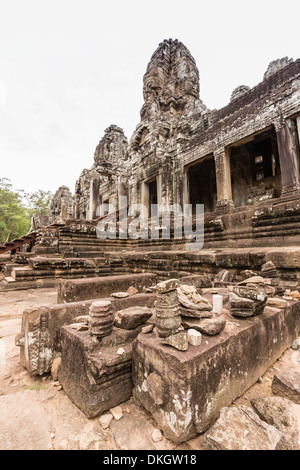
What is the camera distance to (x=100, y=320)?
1.58 meters

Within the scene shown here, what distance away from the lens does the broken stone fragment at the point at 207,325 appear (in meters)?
1.43

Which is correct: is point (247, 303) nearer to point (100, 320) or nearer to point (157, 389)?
point (157, 389)

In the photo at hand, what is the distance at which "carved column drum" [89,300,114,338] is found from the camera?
1563mm

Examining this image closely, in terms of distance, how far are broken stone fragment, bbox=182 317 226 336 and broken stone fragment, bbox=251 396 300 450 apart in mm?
456

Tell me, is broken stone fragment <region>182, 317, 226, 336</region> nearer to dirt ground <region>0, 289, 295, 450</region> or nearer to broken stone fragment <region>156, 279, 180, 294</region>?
broken stone fragment <region>156, 279, 180, 294</region>

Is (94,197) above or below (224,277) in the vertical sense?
above

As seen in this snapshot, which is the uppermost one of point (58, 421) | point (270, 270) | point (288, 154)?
point (288, 154)

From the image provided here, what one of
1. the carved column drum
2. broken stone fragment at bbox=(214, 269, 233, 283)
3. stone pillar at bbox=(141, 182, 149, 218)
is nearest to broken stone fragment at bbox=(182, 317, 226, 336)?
the carved column drum

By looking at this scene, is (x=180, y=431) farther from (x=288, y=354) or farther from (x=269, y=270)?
(x=269, y=270)

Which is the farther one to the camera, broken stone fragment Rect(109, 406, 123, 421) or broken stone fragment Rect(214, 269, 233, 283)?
broken stone fragment Rect(214, 269, 233, 283)

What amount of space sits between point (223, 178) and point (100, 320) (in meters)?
8.22

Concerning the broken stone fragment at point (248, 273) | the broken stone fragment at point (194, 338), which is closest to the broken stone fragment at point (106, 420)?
the broken stone fragment at point (194, 338)

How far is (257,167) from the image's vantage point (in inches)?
469

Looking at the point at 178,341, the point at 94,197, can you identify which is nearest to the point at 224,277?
the point at 178,341
